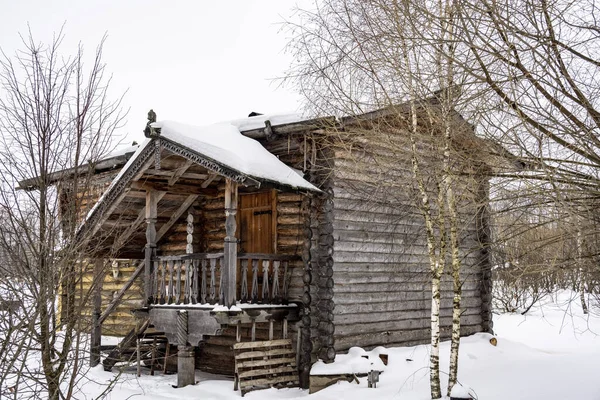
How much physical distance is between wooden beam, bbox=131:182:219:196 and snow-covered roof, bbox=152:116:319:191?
133cm

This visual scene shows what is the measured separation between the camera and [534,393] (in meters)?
9.64

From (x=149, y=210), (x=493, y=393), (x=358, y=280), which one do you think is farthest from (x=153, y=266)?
(x=493, y=393)

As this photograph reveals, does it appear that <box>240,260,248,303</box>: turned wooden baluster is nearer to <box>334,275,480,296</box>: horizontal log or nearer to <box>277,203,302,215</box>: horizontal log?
<box>277,203,302,215</box>: horizontal log

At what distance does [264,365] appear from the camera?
1113cm

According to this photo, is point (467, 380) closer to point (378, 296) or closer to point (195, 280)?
point (378, 296)

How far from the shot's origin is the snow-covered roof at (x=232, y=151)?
1055 centimetres

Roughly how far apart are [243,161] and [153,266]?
10.4 ft

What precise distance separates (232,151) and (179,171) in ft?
5.34

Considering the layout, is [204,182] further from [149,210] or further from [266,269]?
[266,269]

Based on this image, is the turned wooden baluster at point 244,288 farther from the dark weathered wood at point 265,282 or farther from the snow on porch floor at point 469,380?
the snow on porch floor at point 469,380

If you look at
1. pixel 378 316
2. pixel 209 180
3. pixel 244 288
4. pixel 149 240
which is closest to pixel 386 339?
pixel 378 316

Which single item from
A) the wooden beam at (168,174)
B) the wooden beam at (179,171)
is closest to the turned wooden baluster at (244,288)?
the wooden beam at (179,171)

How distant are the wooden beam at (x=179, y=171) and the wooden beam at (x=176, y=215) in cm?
153

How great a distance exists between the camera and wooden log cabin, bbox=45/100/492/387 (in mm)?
10820
